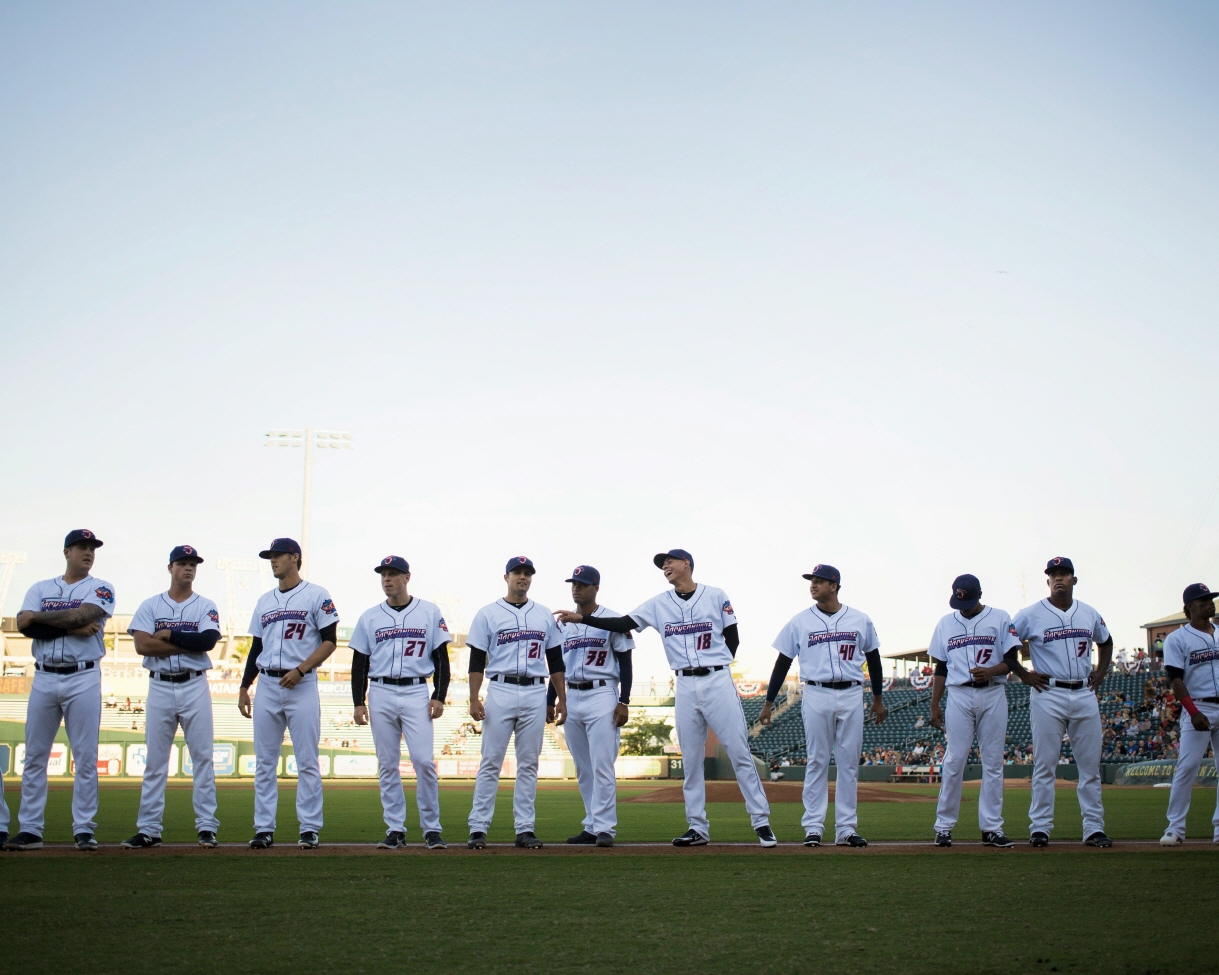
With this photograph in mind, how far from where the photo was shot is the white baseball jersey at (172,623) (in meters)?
7.33

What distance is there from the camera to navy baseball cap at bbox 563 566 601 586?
25.9 feet

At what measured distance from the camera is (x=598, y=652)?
25.9 ft

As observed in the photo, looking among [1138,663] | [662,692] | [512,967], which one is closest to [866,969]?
[512,967]

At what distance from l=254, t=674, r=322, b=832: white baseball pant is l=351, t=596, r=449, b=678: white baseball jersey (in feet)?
1.45

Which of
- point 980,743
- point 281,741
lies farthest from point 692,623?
point 281,741

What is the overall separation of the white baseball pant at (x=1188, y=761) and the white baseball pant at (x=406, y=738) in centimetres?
530

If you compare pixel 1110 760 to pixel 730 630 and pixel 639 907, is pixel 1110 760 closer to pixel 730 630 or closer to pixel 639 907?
pixel 730 630

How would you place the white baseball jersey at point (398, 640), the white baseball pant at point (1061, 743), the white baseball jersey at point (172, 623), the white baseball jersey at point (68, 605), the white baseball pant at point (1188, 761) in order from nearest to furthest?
the white baseball jersey at point (68, 605)
the white baseball jersey at point (172, 623)
the white baseball jersey at point (398, 640)
the white baseball pant at point (1061, 743)
the white baseball pant at point (1188, 761)

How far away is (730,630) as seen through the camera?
7770 millimetres

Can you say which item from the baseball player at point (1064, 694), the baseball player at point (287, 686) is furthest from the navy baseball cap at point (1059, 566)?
the baseball player at point (287, 686)

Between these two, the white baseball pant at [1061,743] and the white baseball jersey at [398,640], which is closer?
the white baseball jersey at [398,640]

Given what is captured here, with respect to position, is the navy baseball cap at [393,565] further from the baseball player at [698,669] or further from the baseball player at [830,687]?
the baseball player at [830,687]

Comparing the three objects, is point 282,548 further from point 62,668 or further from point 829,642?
point 829,642

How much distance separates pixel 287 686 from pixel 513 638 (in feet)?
5.10
